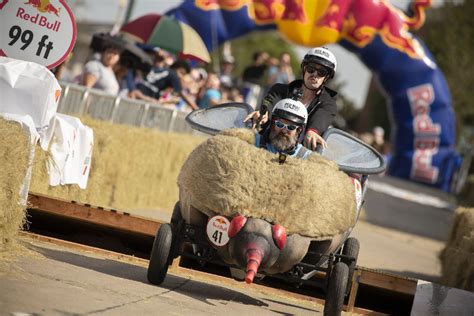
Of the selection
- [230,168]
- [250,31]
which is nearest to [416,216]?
[250,31]

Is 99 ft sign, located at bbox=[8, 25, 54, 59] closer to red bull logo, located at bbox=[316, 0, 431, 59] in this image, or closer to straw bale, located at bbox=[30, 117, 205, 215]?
straw bale, located at bbox=[30, 117, 205, 215]

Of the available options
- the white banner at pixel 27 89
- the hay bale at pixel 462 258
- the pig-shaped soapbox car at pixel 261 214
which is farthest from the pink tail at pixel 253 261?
the hay bale at pixel 462 258

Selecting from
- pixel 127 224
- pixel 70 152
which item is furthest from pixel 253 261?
pixel 70 152

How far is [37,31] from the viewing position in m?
11.0

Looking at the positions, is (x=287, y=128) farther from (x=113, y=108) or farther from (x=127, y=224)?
(x=113, y=108)

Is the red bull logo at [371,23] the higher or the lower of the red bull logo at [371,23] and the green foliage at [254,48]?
the lower

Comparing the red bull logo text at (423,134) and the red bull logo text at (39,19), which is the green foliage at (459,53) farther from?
the red bull logo text at (39,19)

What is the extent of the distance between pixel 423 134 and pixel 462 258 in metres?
16.9

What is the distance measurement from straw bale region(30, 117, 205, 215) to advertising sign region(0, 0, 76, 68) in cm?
165

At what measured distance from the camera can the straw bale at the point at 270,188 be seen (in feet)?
27.7

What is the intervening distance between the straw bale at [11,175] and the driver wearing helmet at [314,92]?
1.88 meters

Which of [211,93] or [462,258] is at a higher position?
[211,93]

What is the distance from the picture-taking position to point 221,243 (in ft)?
27.8

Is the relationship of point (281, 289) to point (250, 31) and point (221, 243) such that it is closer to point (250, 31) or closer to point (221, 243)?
point (221, 243)
